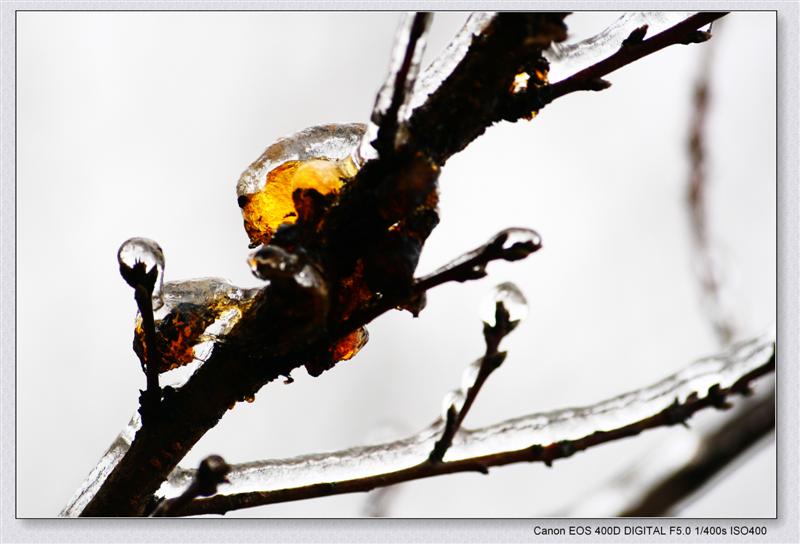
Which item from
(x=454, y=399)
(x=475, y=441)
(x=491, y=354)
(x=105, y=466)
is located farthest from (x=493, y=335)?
(x=105, y=466)

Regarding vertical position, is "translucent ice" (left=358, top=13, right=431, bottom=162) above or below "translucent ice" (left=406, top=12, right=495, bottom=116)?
below

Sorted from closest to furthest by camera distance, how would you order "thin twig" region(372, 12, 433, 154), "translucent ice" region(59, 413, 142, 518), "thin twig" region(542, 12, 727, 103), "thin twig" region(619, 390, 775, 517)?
"thin twig" region(372, 12, 433, 154) < "thin twig" region(542, 12, 727, 103) < "translucent ice" region(59, 413, 142, 518) < "thin twig" region(619, 390, 775, 517)

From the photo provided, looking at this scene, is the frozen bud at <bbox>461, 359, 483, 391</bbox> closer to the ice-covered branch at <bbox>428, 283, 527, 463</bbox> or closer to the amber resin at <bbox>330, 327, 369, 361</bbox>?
the ice-covered branch at <bbox>428, 283, 527, 463</bbox>

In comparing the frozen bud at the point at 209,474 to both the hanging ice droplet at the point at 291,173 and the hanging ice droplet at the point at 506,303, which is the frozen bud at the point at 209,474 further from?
the hanging ice droplet at the point at 506,303

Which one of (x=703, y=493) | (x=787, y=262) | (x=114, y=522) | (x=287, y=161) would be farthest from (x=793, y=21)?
(x=114, y=522)

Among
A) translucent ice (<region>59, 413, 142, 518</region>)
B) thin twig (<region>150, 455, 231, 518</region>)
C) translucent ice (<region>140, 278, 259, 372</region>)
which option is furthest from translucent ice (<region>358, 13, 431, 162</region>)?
translucent ice (<region>59, 413, 142, 518</region>)
